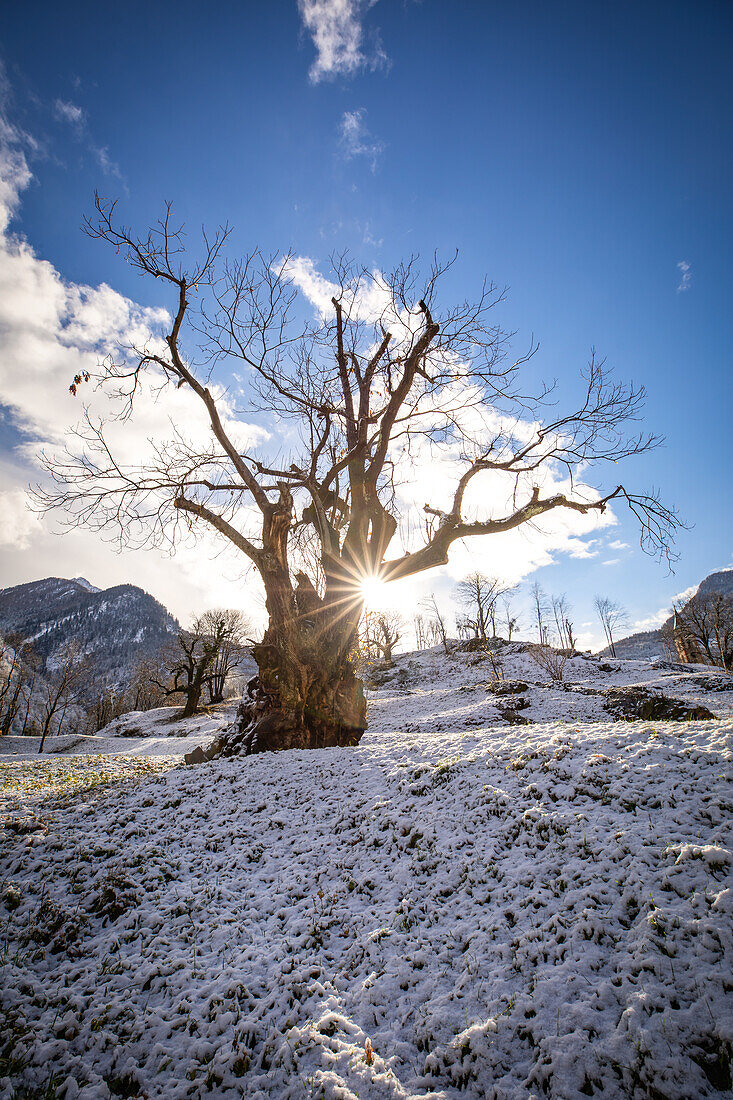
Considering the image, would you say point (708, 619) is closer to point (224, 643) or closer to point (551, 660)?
point (551, 660)

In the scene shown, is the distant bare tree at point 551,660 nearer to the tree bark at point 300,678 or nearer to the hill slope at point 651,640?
the tree bark at point 300,678

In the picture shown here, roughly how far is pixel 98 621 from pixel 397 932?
164855 mm

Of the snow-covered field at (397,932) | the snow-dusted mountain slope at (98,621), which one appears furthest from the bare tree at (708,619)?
the snow-dusted mountain slope at (98,621)

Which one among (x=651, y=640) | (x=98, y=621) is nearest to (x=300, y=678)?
(x=651, y=640)

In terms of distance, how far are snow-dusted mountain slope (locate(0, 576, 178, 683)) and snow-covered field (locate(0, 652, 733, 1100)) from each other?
116273 mm

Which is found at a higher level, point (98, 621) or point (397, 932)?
point (98, 621)

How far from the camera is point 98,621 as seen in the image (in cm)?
13775

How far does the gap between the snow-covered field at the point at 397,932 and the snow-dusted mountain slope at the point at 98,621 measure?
11627 centimetres

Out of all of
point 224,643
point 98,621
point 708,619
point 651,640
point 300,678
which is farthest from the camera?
point 98,621

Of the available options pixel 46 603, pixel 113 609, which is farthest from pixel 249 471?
pixel 46 603

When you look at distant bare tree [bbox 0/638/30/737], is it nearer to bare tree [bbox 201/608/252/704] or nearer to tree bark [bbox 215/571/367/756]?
bare tree [bbox 201/608/252/704]

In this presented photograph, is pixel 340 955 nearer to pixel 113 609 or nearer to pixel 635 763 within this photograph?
pixel 635 763

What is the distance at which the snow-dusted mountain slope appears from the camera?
113m

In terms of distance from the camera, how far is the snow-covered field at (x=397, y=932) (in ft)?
7.32
